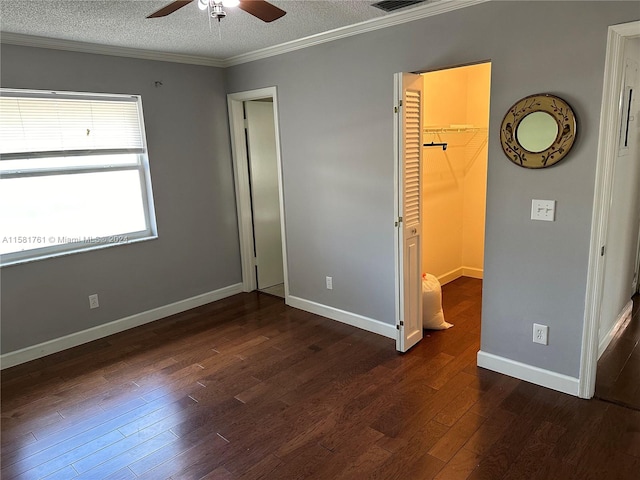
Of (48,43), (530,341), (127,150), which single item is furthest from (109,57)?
(530,341)

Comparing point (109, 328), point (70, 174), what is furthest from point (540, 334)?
point (70, 174)

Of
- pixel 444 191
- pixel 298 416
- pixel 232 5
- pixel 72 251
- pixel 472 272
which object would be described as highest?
pixel 232 5

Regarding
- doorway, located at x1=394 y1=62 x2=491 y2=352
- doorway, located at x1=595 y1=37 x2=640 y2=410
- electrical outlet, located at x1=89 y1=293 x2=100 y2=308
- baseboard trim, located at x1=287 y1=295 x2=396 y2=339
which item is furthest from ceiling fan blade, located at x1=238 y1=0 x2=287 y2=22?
electrical outlet, located at x1=89 y1=293 x2=100 y2=308

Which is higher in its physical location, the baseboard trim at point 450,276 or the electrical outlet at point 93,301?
the electrical outlet at point 93,301

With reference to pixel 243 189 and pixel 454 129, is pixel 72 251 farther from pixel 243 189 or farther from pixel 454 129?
pixel 454 129

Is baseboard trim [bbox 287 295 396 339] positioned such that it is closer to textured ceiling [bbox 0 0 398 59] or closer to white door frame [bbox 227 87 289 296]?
white door frame [bbox 227 87 289 296]

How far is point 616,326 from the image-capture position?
3482mm

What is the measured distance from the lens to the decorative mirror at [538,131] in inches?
94.7

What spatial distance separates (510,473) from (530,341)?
939 mm

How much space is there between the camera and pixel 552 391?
106 inches

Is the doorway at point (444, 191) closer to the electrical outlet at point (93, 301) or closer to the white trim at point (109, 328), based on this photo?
the white trim at point (109, 328)

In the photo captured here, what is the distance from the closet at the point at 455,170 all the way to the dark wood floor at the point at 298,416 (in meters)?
1.34

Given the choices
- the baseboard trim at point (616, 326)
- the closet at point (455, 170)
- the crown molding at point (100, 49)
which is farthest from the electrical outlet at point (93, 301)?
the baseboard trim at point (616, 326)

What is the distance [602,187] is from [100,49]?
12.2 ft
